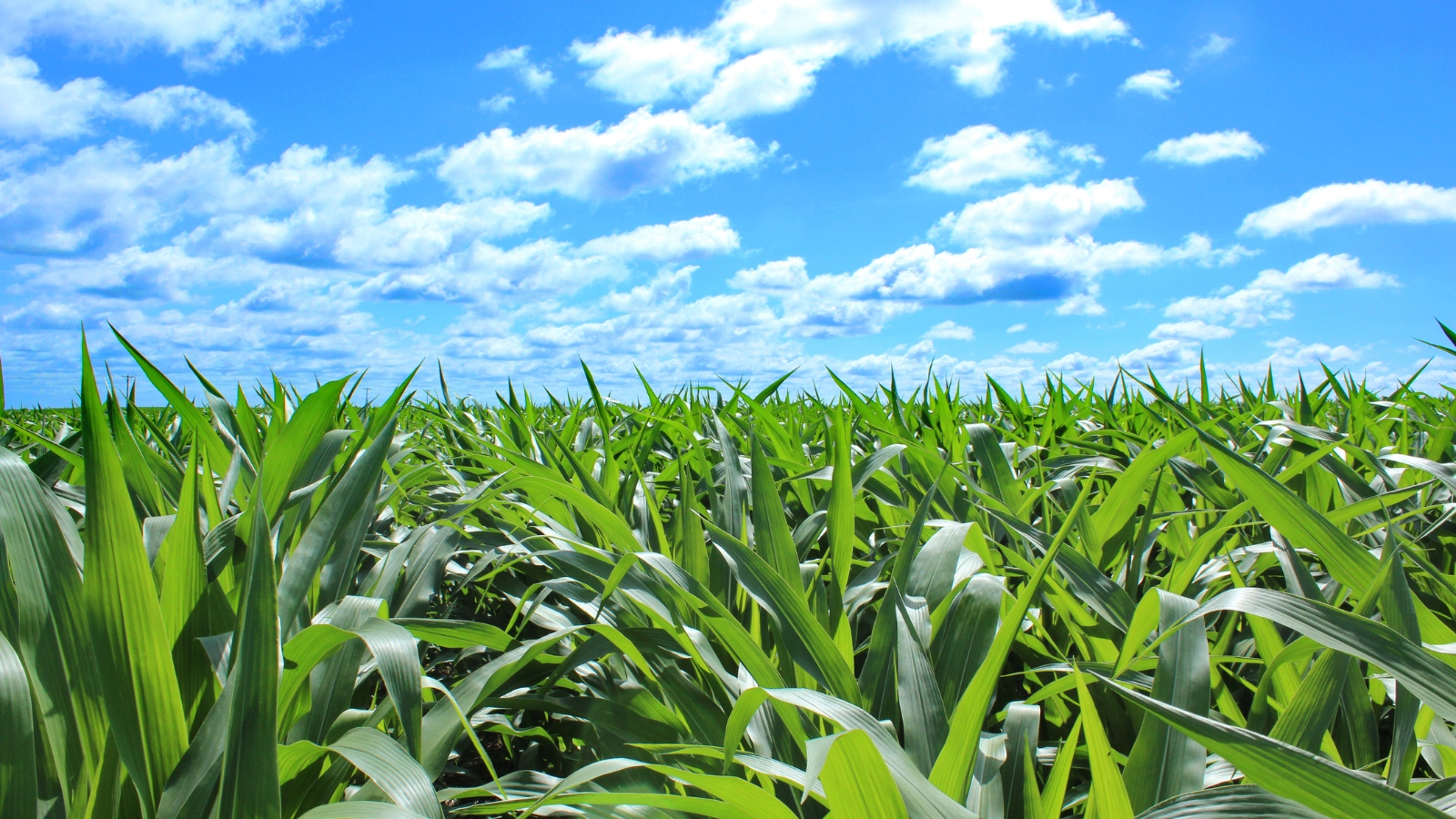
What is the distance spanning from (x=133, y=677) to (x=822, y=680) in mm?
525

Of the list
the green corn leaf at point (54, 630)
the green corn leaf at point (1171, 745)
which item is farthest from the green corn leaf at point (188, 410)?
the green corn leaf at point (1171, 745)

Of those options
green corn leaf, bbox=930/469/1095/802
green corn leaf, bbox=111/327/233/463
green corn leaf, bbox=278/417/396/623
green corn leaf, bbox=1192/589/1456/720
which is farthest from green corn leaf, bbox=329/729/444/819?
green corn leaf, bbox=111/327/233/463

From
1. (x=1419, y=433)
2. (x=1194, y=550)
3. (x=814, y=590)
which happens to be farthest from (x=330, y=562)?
(x=1419, y=433)

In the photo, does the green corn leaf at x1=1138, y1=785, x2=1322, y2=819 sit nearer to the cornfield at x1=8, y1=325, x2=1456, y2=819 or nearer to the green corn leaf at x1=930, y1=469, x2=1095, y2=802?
the cornfield at x1=8, y1=325, x2=1456, y2=819

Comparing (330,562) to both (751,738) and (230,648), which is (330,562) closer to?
(230,648)

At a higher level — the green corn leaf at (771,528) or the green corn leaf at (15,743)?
the green corn leaf at (771,528)

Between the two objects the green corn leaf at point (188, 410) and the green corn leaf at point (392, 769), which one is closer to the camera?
the green corn leaf at point (392, 769)

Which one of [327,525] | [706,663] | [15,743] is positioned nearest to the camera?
[15,743]

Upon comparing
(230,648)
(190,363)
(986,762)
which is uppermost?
(190,363)

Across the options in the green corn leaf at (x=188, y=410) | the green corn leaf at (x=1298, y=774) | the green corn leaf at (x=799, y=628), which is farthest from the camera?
the green corn leaf at (x=188, y=410)

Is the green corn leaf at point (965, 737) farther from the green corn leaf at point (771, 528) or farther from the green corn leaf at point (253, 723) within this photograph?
the green corn leaf at point (253, 723)

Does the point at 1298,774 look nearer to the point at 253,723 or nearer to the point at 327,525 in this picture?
the point at 253,723

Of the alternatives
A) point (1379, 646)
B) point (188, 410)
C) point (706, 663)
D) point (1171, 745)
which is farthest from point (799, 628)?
point (188, 410)

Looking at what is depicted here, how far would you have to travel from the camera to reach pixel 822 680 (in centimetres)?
71
